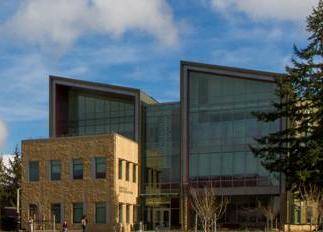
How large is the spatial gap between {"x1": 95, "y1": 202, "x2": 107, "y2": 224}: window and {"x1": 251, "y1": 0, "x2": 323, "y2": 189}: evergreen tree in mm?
20298

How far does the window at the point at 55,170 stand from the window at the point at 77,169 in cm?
170

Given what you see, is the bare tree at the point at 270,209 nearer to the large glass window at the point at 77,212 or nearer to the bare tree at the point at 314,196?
the bare tree at the point at 314,196

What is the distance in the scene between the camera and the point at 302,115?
49062mm

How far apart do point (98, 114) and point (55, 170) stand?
1066 centimetres

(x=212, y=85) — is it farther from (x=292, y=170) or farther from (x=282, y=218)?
(x=292, y=170)

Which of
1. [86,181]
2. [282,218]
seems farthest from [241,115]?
[86,181]

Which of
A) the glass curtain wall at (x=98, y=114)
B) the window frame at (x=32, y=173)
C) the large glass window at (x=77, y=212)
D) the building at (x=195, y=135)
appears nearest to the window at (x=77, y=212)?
the large glass window at (x=77, y=212)

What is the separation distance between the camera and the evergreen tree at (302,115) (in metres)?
47.1

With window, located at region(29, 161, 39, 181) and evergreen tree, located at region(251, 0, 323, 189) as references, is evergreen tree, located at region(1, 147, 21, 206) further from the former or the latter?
evergreen tree, located at region(251, 0, 323, 189)

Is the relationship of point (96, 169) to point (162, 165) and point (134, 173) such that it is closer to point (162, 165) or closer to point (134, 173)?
point (134, 173)

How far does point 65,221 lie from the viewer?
2586 inches

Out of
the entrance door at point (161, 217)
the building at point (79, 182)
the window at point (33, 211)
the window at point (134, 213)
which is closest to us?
the building at point (79, 182)

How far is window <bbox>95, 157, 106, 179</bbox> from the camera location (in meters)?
65.8

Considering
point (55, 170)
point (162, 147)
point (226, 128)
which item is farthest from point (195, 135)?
point (55, 170)
